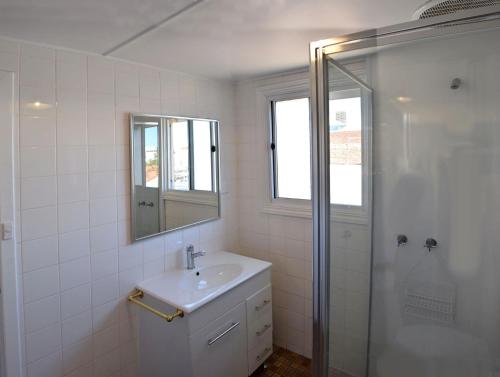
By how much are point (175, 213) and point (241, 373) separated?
1135mm

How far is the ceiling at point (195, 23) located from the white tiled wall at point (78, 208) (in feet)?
0.54

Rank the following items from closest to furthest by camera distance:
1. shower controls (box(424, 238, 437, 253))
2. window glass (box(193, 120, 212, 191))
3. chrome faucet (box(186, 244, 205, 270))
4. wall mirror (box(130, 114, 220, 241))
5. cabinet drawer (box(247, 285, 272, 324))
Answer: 1. shower controls (box(424, 238, 437, 253))
2. wall mirror (box(130, 114, 220, 241))
3. cabinet drawer (box(247, 285, 272, 324))
4. chrome faucet (box(186, 244, 205, 270))
5. window glass (box(193, 120, 212, 191))

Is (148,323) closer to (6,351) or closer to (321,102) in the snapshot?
(6,351)

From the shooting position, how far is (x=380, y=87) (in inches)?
68.5

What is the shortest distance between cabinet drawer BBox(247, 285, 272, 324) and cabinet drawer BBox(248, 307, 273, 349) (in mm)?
21

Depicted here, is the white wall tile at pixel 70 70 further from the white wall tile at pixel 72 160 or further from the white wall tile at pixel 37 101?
the white wall tile at pixel 72 160

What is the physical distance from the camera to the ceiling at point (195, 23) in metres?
1.20

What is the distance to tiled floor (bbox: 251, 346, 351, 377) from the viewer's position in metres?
2.22

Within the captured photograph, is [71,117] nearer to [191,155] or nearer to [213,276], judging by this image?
[191,155]

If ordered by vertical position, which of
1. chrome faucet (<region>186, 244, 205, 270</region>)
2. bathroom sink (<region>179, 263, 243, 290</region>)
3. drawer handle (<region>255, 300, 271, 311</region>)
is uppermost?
chrome faucet (<region>186, 244, 205, 270</region>)

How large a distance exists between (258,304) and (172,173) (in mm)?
1089

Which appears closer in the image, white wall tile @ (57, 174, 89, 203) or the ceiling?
the ceiling

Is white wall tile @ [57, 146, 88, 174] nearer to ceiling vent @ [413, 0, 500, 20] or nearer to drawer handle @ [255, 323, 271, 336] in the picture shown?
drawer handle @ [255, 323, 271, 336]

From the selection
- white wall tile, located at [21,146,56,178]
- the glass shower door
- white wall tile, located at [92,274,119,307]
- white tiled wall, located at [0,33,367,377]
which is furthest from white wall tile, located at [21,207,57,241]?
the glass shower door
